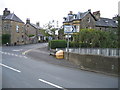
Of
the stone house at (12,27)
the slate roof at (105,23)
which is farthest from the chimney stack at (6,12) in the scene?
the slate roof at (105,23)

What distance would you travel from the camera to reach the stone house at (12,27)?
155 ft

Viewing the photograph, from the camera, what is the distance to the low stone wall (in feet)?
37.0

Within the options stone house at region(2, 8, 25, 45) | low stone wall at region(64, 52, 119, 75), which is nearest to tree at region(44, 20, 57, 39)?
stone house at region(2, 8, 25, 45)

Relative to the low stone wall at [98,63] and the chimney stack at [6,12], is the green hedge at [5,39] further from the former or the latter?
the low stone wall at [98,63]

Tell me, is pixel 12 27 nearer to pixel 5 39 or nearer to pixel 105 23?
pixel 5 39

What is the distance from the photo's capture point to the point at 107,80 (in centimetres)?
971

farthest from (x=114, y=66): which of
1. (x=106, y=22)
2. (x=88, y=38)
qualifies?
(x=106, y=22)

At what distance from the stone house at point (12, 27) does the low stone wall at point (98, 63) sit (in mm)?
35564

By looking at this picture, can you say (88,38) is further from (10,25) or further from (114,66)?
(10,25)

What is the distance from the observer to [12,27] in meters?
48.0

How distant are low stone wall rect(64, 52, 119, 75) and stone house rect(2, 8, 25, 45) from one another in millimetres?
35564

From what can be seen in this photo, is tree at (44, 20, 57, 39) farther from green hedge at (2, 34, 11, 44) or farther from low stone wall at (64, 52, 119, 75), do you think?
low stone wall at (64, 52, 119, 75)

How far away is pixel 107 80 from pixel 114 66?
6.08 feet

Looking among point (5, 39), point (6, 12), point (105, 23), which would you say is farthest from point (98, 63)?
point (6, 12)
